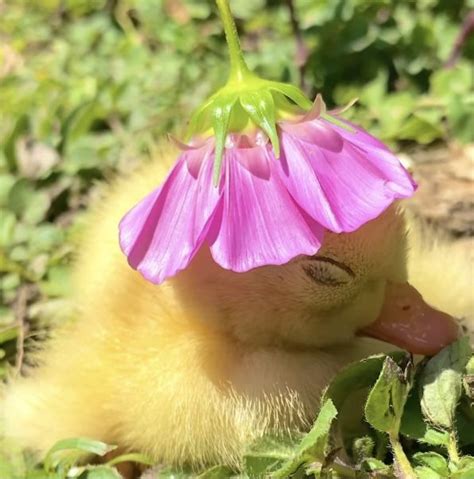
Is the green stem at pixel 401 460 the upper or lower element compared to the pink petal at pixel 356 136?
lower

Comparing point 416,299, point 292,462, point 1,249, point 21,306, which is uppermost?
point 1,249

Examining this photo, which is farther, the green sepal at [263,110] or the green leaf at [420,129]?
the green leaf at [420,129]

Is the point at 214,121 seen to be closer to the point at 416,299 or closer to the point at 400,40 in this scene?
the point at 416,299

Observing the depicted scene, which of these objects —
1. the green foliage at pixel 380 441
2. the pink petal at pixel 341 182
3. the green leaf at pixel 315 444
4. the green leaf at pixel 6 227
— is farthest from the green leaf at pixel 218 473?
the green leaf at pixel 6 227

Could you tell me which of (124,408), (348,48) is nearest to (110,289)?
(124,408)

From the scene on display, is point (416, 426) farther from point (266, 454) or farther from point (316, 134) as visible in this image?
point (316, 134)

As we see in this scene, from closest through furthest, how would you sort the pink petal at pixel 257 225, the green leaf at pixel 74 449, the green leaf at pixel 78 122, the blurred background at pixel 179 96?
the pink petal at pixel 257 225 → the green leaf at pixel 74 449 → the blurred background at pixel 179 96 → the green leaf at pixel 78 122

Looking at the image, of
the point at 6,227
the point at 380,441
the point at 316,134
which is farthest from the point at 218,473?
the point at 6,227

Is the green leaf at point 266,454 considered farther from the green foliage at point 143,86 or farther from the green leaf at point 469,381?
the green foliage at point 143,86
